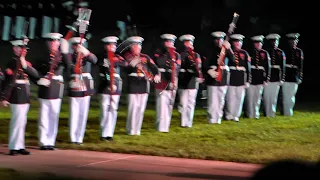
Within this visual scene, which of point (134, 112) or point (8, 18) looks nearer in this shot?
point (134, 112)

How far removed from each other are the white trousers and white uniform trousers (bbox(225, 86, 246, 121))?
4.98m

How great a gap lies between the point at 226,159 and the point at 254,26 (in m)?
15.9

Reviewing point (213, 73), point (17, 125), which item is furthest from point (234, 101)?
point (17, 125)

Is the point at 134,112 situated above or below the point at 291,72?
below

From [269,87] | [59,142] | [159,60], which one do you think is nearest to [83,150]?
[59,142]

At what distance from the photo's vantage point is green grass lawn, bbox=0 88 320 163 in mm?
10344

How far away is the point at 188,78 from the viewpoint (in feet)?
45.9

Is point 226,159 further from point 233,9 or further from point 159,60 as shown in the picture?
point 233,9

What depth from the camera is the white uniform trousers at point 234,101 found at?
50.7 feet

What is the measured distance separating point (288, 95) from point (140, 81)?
5815mm

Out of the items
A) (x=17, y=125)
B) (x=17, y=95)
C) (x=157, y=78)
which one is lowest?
(x=17, y=125)

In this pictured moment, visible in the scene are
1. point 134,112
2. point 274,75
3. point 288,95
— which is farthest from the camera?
point 288,95

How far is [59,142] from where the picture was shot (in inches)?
455

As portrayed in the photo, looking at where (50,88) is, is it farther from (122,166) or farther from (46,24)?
(46,24)
